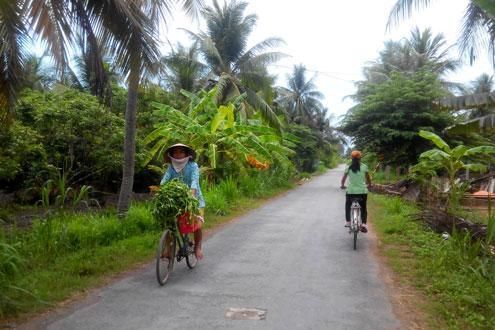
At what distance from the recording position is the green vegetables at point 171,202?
6.12m

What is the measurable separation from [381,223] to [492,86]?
41.4 meters

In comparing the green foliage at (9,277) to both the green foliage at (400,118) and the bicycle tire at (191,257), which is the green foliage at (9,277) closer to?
the bicycle tire at (191,257)

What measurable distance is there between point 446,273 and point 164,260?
382 centimetres

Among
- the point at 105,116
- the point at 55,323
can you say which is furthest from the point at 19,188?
the point at 55,323

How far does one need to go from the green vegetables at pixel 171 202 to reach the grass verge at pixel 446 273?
3068mm

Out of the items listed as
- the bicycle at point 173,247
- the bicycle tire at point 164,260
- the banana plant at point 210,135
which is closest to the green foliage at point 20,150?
the banana plant at point 210,135

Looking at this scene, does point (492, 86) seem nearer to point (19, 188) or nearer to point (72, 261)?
point (19, 188)

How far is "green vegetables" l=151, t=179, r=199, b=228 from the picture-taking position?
6.12 meters

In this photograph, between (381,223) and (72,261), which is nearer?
(72,261)

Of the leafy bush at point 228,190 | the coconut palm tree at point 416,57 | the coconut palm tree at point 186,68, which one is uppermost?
the coconut palm tree at point 416,57

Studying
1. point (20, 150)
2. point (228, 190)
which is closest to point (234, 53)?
point (228, 190)

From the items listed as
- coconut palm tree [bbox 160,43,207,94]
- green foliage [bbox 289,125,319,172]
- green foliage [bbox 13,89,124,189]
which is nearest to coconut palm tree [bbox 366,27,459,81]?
green foliage [bbox 289,125,319,172]

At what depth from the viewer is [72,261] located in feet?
22.7

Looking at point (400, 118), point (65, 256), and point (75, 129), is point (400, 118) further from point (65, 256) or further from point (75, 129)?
point (65, 256)
